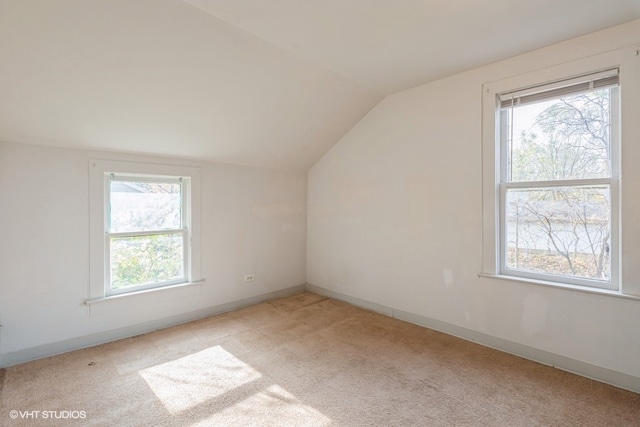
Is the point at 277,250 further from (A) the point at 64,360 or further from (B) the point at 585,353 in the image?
(B) the point at 585,353

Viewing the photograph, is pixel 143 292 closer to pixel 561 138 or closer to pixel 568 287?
pixel 568 287

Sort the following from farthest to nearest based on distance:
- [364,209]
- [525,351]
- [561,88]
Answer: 1. [364,209]
2. [525,351]
3. [561,88]

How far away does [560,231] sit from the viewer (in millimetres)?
2531

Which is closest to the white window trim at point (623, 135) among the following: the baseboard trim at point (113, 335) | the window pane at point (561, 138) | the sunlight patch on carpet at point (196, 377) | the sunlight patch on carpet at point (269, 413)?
the window pane at point (561, 138)

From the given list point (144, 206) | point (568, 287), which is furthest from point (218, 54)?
point (568, 287)

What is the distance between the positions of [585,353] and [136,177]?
4.19 m

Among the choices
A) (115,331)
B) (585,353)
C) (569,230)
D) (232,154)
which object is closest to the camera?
(585,353)

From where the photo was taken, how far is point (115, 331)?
2930mm

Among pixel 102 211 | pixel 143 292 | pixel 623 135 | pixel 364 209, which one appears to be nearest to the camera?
pixel 623 135

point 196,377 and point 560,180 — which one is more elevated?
point 560,180

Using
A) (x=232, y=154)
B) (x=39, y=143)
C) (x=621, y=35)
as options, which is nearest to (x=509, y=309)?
(x=621, y=35)

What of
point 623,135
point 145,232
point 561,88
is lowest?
point 145,232

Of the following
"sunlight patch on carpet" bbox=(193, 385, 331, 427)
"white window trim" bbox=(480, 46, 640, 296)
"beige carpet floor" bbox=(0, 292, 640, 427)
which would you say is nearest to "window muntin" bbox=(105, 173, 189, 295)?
"beige carpet floor" bbox=(0, 292, 640, 427)

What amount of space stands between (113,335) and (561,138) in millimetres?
4328
